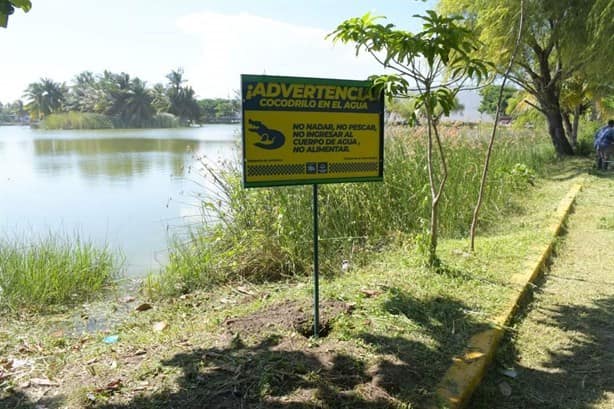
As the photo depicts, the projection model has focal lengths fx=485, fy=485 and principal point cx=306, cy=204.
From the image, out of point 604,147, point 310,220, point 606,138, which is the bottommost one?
point 310,220

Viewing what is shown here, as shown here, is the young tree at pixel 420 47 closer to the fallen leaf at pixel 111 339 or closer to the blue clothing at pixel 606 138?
the fallen leaf at pixel 111 339

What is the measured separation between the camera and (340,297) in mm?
3584

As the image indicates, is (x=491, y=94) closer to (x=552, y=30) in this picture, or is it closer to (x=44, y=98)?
(x=552, y=30)

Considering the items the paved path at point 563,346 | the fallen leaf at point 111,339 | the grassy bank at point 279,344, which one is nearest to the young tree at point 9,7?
the grassy bank at point 279,344

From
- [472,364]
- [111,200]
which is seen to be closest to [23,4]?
[472,364]

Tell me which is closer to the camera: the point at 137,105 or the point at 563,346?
the point at 563,346

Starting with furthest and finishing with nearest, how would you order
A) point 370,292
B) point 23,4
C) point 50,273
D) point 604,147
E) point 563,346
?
1. point 604,147
2. point 50,273
3. point 370,292
4. point 563,346
5. point 23,4

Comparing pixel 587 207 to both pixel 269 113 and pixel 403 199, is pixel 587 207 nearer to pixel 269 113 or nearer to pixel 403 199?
pixel 403 199

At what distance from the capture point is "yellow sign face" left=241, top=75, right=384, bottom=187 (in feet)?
8.90

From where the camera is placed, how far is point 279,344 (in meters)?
2.82

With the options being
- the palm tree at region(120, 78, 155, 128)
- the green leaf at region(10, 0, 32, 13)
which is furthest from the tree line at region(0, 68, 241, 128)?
the green leaf at region(10, 0, 32, 13)

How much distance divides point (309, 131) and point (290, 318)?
4.07 feet

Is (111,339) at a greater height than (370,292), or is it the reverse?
(370,292)

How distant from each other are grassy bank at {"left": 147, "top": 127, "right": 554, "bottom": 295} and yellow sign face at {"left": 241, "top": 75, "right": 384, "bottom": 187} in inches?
59.8
